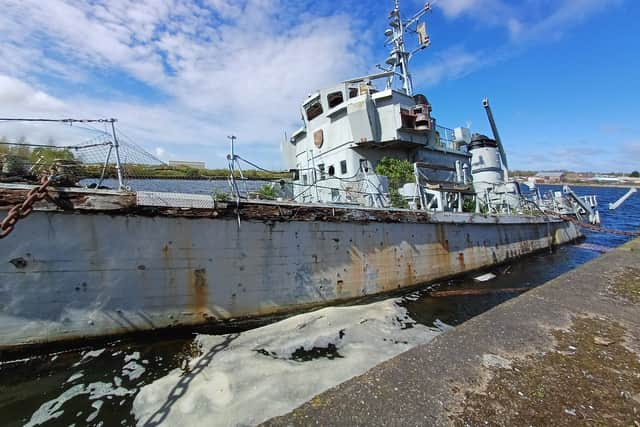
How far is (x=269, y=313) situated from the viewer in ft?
20.7

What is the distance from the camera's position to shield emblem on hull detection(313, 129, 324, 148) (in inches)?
506

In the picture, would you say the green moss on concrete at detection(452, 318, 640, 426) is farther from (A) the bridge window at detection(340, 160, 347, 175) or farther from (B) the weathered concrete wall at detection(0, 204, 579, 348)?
(A) the bridge window at detection(340, 160, 347, 175)

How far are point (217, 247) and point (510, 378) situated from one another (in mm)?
5092

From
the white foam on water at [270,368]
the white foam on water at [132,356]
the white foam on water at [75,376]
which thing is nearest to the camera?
the white foam on water at [270,368]

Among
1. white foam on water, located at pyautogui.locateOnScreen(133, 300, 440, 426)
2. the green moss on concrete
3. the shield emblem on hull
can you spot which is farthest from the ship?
Answer: the green moss on concrete

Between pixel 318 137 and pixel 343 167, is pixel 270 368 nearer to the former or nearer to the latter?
pixel 343 167

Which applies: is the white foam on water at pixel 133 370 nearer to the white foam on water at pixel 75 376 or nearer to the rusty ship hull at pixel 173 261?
the white foam on water at pixel 75 376

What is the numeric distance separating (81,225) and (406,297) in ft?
24.7

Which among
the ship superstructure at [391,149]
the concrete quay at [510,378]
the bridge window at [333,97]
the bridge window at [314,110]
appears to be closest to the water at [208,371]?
the concrete quay at [510,378]

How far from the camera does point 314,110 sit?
13.5 m

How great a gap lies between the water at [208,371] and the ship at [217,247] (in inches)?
19.8

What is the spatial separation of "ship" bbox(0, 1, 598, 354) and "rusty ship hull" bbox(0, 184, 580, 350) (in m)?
0.02

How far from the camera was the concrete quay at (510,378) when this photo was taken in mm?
2096

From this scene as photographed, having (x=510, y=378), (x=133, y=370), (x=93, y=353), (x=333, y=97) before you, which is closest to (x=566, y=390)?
(x=510, y=378)
